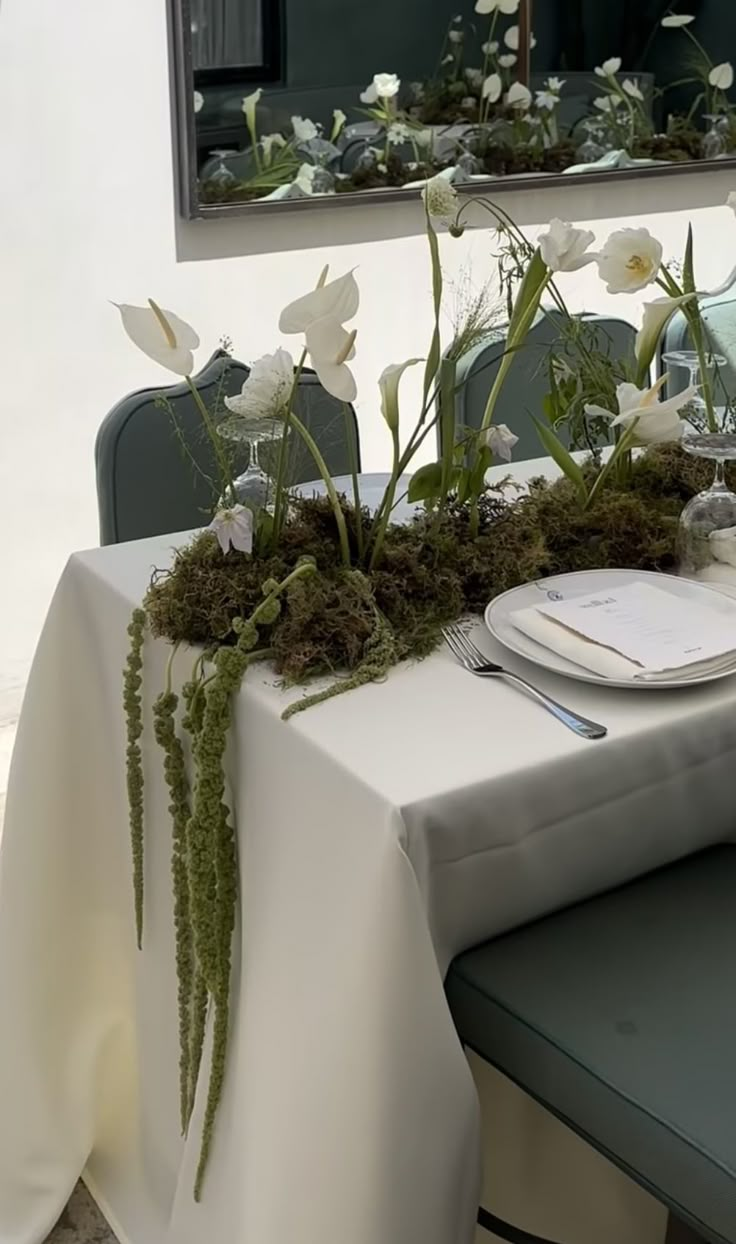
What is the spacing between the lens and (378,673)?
1188 mm

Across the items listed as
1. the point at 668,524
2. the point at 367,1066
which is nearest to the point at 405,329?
the point at 668,524

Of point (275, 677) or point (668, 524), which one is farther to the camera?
point (668, 524)

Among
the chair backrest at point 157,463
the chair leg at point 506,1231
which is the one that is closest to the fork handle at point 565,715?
the chair leg at point 506,1231

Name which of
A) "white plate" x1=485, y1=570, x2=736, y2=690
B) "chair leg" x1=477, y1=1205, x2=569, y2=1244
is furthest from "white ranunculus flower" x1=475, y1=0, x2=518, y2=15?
"chair leg" x1=477, y1=1205, x2=569, y2=1244

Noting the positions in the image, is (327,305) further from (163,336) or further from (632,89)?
(632,89)

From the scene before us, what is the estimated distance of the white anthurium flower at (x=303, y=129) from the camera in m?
2.92

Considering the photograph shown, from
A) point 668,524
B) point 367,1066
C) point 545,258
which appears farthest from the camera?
point 668,524

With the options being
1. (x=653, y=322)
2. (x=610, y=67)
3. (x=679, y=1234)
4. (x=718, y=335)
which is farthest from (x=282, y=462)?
(x=610, y=67)

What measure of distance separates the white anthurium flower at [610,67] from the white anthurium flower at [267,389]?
8.04 feet

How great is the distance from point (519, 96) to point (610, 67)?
12.6 inches

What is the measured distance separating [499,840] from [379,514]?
38 cm

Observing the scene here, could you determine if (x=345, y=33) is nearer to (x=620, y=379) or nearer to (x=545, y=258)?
(x=620, y=379)

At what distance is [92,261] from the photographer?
2830mm

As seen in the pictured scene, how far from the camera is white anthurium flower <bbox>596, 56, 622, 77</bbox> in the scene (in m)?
3.34
